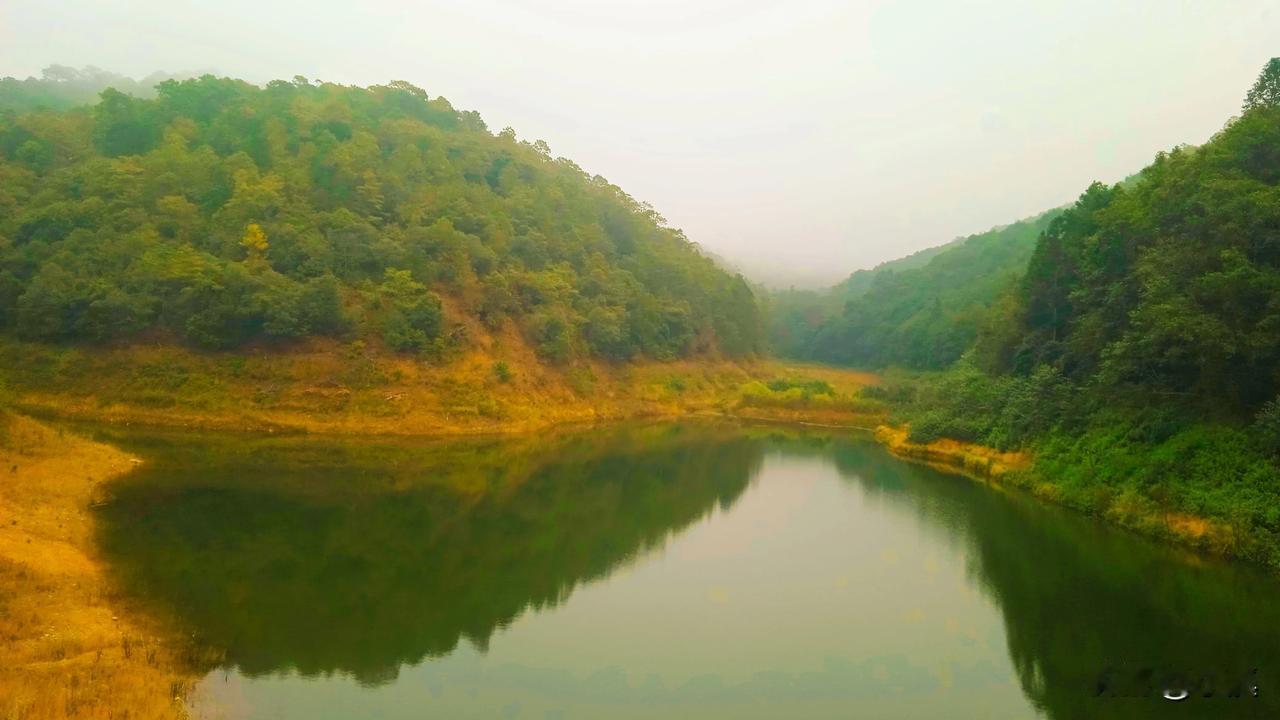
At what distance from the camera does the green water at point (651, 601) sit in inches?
455

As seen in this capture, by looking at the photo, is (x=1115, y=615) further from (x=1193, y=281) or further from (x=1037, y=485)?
(x=1037, y=485)

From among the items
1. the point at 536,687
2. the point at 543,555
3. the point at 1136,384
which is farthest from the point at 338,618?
the point at 1136,384

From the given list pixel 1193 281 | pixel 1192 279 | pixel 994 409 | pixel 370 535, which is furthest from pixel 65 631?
pixel 994 409

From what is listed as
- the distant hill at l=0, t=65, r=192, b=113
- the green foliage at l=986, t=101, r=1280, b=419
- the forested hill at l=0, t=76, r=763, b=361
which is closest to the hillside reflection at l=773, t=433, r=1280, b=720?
the green foliage at l=986, t=101, r=1280, b=419

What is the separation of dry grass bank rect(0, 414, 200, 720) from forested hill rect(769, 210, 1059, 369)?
216 ft

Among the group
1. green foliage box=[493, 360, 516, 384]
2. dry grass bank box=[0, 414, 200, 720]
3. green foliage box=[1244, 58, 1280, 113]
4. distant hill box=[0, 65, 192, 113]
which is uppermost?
distant hill box=[0, 65, 192, 113]

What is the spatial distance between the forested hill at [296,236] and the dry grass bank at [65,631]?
21.0 m

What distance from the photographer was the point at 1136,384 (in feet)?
84.5

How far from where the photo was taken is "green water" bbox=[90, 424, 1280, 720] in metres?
11.5

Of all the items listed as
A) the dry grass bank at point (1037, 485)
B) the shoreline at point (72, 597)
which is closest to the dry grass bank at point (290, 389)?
the shoreline at point (72, 597)

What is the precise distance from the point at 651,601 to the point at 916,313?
299ft

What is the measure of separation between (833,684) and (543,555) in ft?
30.0

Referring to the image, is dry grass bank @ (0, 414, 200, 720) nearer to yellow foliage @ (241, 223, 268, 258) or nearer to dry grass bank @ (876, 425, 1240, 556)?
dry grass bank @ (876, 425, 1240, 556)

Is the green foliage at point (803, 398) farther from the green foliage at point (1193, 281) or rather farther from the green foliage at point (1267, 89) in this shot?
the green foliage at point (1267, 89)
